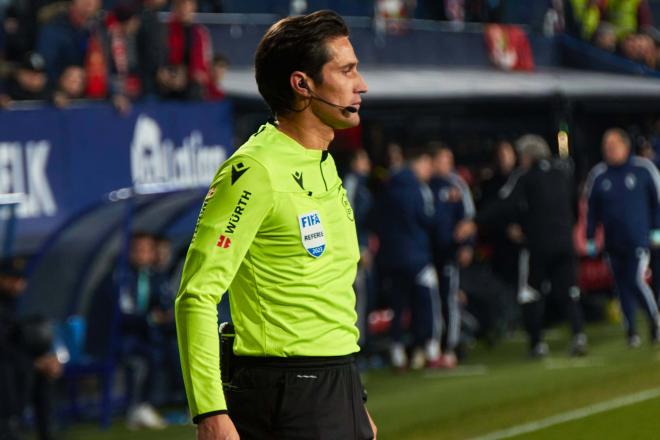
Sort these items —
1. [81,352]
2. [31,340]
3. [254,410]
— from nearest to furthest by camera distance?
[254,410] → [31,340] → [81,352]

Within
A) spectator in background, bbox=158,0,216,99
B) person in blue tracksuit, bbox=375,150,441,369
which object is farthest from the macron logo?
person in blue tracksuit, bbox=375,150,441,369

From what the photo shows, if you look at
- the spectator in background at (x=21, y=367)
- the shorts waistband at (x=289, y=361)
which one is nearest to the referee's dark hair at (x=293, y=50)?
the shorts waistband at (x=289, y=361)

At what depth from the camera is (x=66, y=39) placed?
12.4m

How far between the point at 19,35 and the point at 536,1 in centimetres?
1263

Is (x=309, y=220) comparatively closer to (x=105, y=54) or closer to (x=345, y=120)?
(x=345, y=120)

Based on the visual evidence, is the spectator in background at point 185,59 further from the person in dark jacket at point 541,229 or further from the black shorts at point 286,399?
the black shorts at point 286,399

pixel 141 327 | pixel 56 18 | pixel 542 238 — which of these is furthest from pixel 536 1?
pixel 141 327

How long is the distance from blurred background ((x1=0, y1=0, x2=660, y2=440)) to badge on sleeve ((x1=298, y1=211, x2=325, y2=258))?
561cm

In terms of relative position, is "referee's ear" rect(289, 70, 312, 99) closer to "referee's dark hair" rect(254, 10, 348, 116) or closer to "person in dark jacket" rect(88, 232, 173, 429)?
"referee's dark hair" rect(254, 10, 348, 116)

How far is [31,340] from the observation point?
9461mm

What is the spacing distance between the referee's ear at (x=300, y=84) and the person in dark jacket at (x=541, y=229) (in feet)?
31.8

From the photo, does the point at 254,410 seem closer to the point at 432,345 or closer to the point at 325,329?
the point at 325,329

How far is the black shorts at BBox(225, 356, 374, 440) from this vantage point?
3.99m

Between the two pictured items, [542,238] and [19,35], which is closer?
[19,35]
